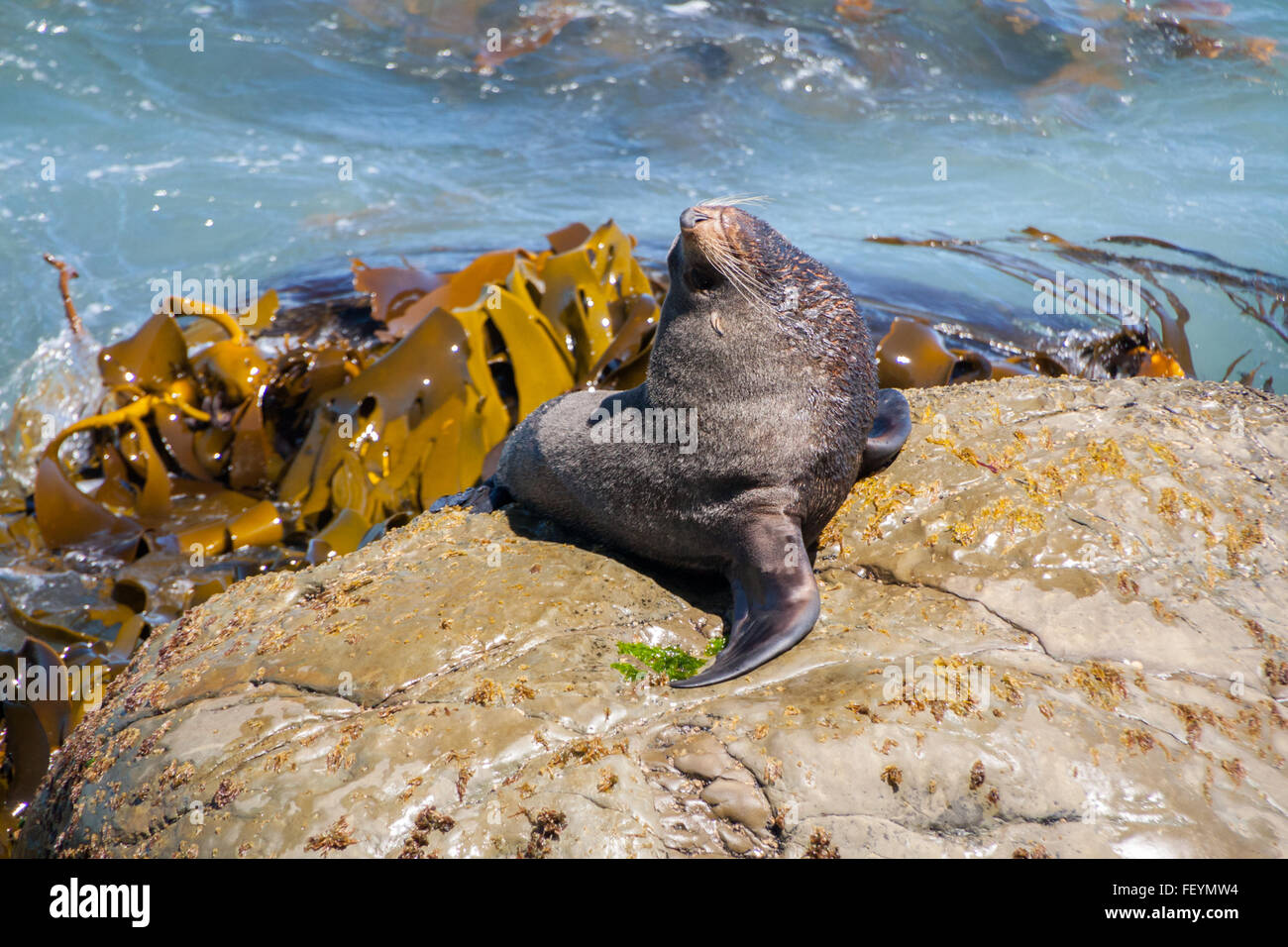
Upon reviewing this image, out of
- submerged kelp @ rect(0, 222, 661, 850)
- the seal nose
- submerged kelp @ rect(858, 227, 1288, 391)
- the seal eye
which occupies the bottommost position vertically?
submerged kelp @ rect(0, 222, 661, 850)

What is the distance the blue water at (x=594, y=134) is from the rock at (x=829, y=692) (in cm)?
561

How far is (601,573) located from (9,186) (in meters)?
12.4

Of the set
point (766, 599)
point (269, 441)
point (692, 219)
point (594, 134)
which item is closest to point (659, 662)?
point (766, 599)

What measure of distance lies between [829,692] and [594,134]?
41.3 ft

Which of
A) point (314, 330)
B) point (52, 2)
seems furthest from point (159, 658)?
point (52, 2)

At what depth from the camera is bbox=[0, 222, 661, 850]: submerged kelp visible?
5.86 m

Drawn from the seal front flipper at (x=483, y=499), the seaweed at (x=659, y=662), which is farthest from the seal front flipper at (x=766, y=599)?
the seal front flipper at (x=483, y=499)

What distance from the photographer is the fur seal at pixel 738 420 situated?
394 cm

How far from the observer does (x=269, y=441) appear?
6887 mm

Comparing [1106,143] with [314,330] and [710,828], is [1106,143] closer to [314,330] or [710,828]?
[314,330]

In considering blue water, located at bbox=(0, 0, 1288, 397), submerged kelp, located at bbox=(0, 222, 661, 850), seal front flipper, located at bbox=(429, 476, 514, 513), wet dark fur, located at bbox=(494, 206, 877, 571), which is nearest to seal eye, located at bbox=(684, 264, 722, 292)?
wet dark fur, located at bbox=(494, 206, 877, 571)

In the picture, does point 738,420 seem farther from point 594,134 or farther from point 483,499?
point 594,134

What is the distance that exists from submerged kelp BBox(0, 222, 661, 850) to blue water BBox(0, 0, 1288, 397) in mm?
2919

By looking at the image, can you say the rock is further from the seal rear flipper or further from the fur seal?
the fur seal
